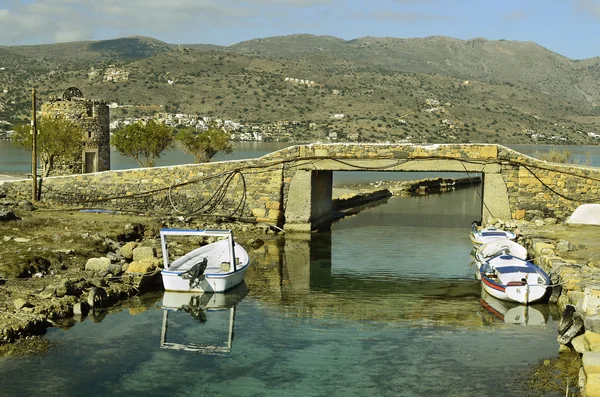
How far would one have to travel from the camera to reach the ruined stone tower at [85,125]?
123 ft

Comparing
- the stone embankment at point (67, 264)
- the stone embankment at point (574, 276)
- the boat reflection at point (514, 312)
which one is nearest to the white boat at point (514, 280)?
the boat reflection at point (514, 312)

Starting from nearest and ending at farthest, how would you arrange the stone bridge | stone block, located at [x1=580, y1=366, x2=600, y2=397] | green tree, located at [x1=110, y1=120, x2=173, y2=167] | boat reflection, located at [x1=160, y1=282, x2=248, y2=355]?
stone block, located at [x1=580, y1=366, x2=600, y2=397], boat reflection, located at [x1=160, y1=282, x2=248, y2=355], the stone bridge, green tree, located at [x1=110, y1=120, x2=173, y2=167]

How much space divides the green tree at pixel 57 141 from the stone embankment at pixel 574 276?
65.3 ft

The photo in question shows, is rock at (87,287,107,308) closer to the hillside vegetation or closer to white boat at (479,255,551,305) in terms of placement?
white boat at (479,255,551,305)

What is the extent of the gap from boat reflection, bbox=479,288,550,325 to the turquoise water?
3.3 inches

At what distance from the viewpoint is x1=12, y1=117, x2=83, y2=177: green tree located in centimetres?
3588

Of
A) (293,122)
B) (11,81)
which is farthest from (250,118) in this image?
(11,81)

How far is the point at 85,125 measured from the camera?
3756 cm

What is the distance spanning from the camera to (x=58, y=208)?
31812mm

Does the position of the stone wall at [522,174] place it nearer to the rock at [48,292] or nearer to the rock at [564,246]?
the rock at [564,246]

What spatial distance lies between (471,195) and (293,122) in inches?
2348

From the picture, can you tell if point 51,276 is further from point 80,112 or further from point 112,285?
point 80,112

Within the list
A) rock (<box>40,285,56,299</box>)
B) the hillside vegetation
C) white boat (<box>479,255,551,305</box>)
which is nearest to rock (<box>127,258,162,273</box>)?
rock (<box>40,285,56,299</box>)

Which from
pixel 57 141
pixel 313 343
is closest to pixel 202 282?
pixel 313 343
